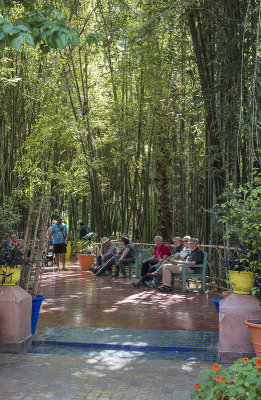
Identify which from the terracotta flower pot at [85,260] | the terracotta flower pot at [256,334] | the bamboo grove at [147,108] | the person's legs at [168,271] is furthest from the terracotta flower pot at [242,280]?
the terracotta flower pot at [85,260]

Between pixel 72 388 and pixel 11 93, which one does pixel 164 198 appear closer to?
pixel 11 93

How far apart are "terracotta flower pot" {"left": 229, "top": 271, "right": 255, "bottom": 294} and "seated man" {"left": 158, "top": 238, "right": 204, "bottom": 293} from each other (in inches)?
170

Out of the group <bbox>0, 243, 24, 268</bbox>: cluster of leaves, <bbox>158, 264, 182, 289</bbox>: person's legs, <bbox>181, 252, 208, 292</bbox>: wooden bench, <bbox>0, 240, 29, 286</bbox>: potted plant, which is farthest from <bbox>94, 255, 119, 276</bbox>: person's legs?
<bbox>0, 243, 24, 268</bbox>: cluster of leaves

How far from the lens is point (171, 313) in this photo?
7.44 m

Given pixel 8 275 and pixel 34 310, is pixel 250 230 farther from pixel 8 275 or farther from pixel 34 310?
pixel 34 310

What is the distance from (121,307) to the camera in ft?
26.1

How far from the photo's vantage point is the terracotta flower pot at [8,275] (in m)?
5.39

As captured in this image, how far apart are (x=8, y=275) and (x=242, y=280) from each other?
2273 mm

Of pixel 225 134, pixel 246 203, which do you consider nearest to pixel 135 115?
pixel 225 134

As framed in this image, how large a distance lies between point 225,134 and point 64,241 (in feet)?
24.0

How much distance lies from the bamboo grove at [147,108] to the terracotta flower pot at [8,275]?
0.83 meters

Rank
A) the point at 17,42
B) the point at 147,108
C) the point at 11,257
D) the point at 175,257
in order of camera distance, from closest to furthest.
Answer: the point at 17,42, the point at 11,257, the point at 175,257, the point at 147,108

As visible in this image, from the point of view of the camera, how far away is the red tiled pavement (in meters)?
6.71

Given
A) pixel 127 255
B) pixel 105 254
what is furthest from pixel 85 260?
pixel 127 255
